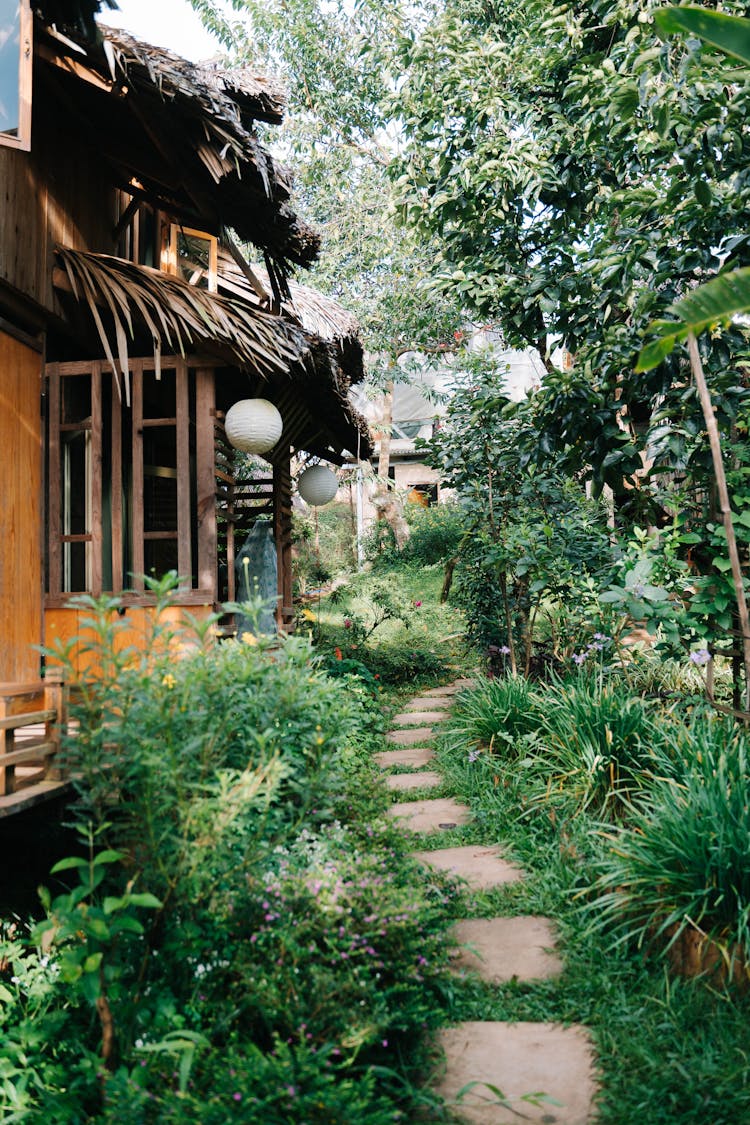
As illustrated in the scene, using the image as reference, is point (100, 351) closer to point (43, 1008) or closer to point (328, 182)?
point (43, 1008)

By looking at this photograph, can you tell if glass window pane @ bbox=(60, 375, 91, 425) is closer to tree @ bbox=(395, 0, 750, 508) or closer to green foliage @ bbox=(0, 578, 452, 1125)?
tree @ bbox=(395, 0, 750, 508)

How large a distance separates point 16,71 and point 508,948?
14.9 feet

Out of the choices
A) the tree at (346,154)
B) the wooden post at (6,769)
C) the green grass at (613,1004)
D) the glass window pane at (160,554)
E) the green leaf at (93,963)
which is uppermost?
the tree at (346,154)

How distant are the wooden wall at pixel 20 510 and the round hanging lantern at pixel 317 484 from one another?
289 cm

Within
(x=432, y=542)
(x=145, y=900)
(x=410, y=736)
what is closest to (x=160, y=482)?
(x=410, y=736)

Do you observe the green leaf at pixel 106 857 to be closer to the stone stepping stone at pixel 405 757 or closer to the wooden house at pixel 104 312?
the wooden house at pixel 104 312

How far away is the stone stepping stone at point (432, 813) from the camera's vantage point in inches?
160

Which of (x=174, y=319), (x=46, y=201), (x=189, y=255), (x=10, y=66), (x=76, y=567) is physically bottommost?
(x=76, y=567)

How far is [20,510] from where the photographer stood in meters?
4.67

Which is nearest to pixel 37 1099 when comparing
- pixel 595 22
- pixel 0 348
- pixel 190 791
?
pixel 190 791

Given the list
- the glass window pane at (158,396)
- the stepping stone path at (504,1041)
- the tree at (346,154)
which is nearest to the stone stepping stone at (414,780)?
the stepping stone path at (504,1041)

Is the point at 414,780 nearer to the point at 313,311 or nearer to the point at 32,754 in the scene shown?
the point at 32,754

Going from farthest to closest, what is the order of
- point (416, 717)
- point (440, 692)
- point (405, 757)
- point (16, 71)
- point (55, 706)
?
point (440, 692) < point (416, 717) < point (405, 757) < point (16, 71) < point (55, 706)

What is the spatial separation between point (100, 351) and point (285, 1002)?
4619 mm
